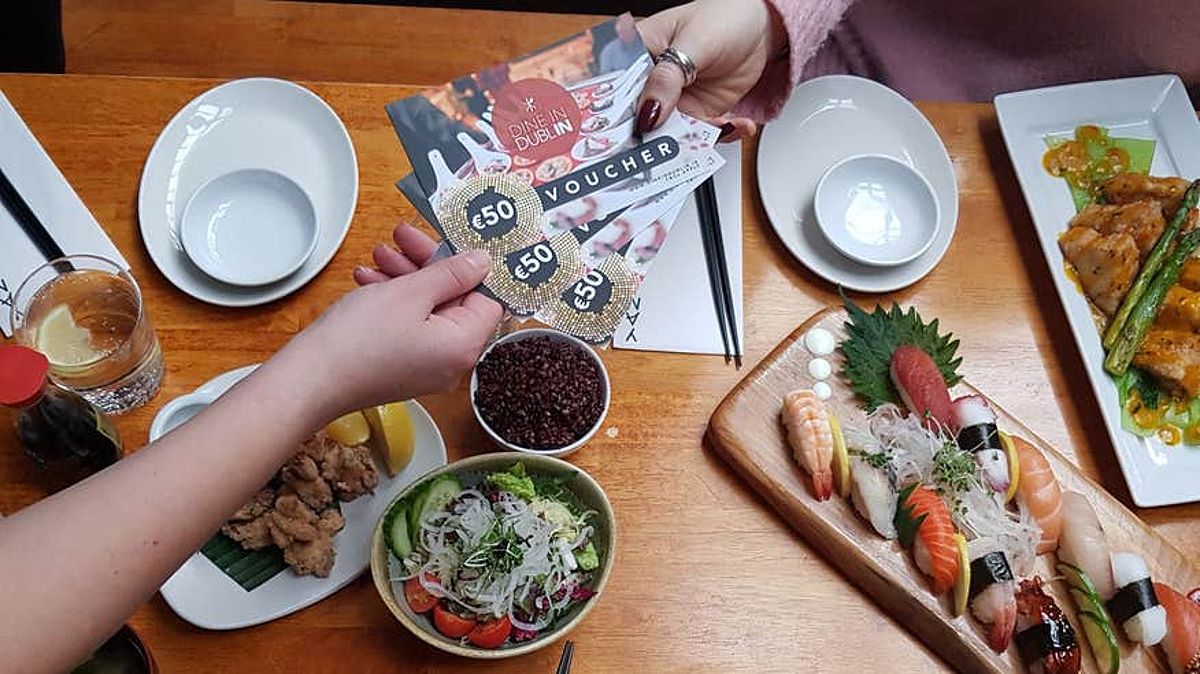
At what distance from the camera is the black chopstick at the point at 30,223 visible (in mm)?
1607

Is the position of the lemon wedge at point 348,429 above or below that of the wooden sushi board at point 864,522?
above

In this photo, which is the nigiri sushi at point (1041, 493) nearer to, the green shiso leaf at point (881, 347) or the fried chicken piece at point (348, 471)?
the green shiso leaf at point (881, 347)

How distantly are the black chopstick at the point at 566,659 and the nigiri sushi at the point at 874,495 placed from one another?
484 millimetres

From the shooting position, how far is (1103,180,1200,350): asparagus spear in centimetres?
177

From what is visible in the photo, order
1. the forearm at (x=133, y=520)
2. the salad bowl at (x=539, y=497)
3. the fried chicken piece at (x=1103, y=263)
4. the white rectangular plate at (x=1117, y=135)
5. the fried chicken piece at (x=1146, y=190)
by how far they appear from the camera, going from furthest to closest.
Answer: the fried chicken piece at (x=1146, y=190) → the fried chicken piece at (x=1103, y=263) → the white rectangular plate at (x=1117, y=135) → the salad bowl at (x=539, y=497) → the forearm at (x=133, y=520)

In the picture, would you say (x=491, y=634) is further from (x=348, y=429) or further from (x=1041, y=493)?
(x=1041, y=493)

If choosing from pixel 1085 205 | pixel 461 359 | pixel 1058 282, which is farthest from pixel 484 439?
pixel 1085 205

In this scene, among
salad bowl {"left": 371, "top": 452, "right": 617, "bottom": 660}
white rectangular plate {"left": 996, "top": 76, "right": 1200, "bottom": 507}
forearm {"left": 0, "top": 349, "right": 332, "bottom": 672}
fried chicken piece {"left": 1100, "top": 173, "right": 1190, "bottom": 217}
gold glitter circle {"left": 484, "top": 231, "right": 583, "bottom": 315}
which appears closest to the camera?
forearm {"left": 0, "top": 349, "right": 332, "bottom": 672}

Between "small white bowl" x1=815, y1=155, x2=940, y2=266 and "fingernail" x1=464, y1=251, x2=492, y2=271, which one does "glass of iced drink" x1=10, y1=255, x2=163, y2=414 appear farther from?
"small white bowl" x1=815, y1=155, x2=940, y2=266

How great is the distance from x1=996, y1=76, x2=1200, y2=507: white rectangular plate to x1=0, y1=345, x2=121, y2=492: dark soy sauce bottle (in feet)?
5.07

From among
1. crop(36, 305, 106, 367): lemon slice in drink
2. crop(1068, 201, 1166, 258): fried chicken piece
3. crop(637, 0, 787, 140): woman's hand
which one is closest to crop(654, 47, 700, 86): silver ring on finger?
crop(637, 0, 787, 140): woman's hand

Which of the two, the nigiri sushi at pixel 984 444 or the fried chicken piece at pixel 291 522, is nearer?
the fried chicken piece at pixel 291 522

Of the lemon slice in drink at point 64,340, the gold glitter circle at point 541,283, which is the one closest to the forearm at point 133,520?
the gold glitter circle at point 541,283

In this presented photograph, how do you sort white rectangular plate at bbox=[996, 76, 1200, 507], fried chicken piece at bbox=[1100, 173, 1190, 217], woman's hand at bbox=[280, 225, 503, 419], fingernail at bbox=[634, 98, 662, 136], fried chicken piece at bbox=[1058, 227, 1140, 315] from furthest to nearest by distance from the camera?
fried chicken piece at bbox=[1100, 173, 1190, 217] < fried chicken piece at bbox=[1058, 227, 1140, 315] < white rectangular plate at bbox=[996, 76, 1200, 507] < fingernail at bbox=[634, 98, 662, 136] < woman's hand at bbox=[280, 225, 503, 419]
